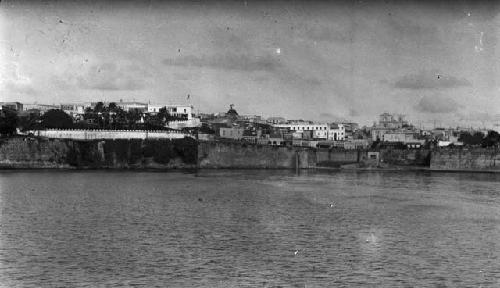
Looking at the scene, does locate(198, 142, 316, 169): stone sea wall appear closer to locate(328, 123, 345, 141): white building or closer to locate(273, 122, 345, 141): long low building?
locate(273, 122, 345, 141): long low building

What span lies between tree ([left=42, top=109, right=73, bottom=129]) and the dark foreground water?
56987 millimetres

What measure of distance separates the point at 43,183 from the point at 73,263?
117 ft

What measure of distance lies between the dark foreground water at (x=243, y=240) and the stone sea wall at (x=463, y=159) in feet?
176

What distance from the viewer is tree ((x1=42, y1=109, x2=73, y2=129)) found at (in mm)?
100000

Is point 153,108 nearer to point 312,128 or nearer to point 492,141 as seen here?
point 312,128

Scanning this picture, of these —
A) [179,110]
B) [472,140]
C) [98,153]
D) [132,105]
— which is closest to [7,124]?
[98,153]

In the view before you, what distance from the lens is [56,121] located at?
10112 centimetres

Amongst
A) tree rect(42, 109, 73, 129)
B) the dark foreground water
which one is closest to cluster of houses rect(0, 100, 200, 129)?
tree rect(42, 109, 73, 129)

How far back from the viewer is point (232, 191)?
49031mm

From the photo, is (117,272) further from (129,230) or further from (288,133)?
(288,133)

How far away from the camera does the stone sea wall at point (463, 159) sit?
95.6m

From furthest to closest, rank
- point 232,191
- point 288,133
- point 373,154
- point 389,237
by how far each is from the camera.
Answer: point 288,133 → point 373,154 → point 232,191 → point 389,237

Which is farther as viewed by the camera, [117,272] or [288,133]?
[288,133]

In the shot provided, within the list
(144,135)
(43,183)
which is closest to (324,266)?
(43,183)
